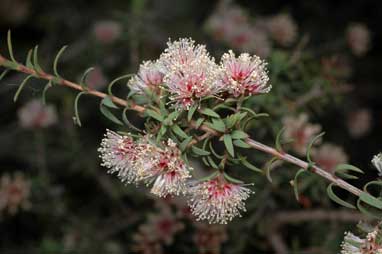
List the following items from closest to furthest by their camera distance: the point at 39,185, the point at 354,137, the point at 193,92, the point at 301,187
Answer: the point at 193,92
the point at 301,187
the point at 39,185
the point at 354,137

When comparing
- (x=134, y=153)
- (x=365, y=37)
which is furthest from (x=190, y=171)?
(x=365, y=37)

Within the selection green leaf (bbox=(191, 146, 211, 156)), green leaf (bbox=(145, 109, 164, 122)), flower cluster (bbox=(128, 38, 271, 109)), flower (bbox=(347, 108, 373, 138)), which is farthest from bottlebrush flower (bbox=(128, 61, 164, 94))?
flower (bbox=(347, 108, 373, 138))

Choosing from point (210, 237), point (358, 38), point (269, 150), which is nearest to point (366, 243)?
point (269, 150)

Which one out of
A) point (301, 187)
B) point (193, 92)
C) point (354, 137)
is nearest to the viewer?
point (193, 92)

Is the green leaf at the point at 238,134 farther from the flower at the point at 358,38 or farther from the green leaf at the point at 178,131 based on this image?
the flower at the point at 358,38

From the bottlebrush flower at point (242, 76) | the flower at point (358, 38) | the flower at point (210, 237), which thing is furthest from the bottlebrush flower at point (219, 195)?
the flower at point (358, 38)

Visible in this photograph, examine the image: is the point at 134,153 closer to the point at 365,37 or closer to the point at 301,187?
the point at 301,187

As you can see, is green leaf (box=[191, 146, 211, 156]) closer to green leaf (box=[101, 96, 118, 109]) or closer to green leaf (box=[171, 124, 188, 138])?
green leaf (box=[171, 124, 188, 138])
